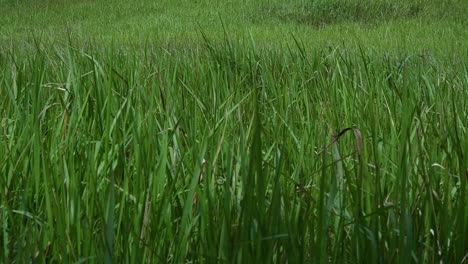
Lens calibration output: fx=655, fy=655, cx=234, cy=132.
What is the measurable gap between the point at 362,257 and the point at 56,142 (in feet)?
1.68

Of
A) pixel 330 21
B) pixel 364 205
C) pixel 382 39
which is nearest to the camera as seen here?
pixel 364 205

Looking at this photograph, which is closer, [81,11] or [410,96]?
[410,96]

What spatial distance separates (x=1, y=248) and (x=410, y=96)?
2.45 ft

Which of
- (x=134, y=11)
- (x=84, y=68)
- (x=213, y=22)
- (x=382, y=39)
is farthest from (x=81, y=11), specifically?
(x=84, y=68)

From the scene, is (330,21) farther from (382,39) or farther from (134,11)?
(134,11)

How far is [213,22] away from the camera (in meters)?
5.62

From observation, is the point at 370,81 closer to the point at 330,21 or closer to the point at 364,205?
the point at 364,205

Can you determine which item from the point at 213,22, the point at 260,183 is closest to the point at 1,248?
the point at 260,183

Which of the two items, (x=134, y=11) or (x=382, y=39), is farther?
(x=134, y=11)

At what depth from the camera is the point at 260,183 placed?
70 cm

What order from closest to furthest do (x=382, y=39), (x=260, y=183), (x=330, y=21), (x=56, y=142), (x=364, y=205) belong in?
1. (x=260, y=183)
2. (x=364, y=205)
3. (x=56, y=142)
4. (x=382, y=39)
5. (x=330, y=21)

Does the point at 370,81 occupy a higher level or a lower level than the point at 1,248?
higher

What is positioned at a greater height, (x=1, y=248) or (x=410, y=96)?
(x=410, y=96)

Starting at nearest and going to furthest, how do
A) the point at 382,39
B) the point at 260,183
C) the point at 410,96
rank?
the point at 260,183 < the point at 410,96 < the point at 382,39
